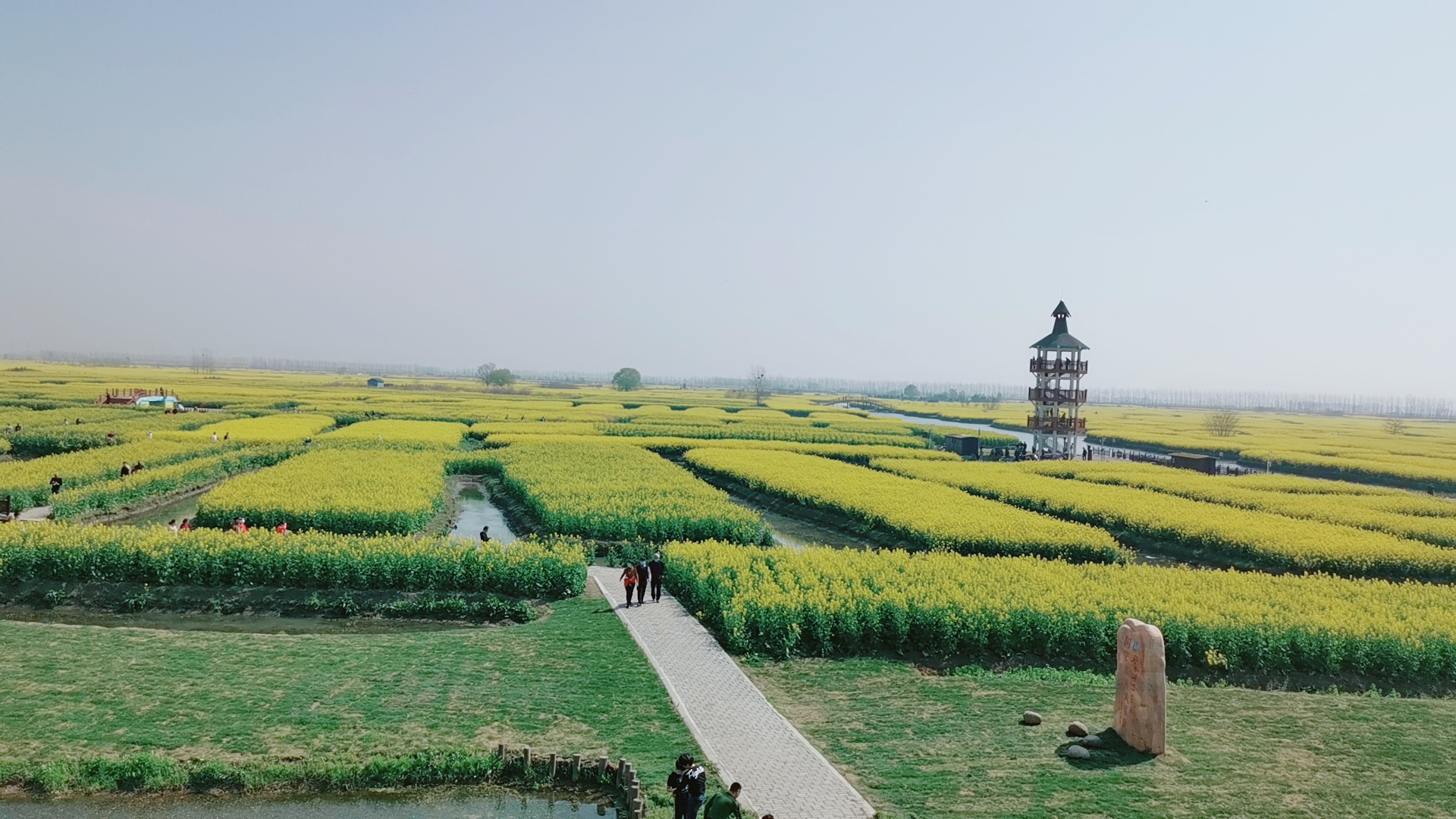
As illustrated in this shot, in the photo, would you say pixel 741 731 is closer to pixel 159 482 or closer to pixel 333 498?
pixel 333 498

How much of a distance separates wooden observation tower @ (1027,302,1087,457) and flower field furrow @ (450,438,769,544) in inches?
1030

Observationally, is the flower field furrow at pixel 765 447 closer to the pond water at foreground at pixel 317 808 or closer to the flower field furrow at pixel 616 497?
the flower field furrow at pixel 616 497

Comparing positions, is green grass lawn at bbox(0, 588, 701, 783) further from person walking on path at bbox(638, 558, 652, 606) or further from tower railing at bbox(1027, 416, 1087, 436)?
tower railing at bbox(1027, 416, 1087, 436)

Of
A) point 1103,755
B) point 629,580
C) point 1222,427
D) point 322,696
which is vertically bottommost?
point 322,696

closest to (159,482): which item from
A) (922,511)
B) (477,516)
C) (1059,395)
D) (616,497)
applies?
(477,516)

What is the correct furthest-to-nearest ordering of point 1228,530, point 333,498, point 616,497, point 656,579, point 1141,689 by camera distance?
1. point 616,497
2. point 1228,530
3. point 333,498
4. point 656,579
5. point 1141,689

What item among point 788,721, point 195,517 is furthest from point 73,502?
point 788,721

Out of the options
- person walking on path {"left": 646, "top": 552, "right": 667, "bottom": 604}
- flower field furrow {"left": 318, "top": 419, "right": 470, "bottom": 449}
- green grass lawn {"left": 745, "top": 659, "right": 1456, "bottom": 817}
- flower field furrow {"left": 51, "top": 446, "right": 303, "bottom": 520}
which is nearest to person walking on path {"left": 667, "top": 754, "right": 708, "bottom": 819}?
green grass lawn {"left": 745, "top": 659, "right": 1456, "bottom": 817}

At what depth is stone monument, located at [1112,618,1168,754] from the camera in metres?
12.0

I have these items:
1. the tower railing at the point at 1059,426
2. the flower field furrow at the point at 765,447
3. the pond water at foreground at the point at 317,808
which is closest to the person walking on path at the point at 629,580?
the pond water at foreground at the point at 317,808

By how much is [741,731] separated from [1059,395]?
1859 inches

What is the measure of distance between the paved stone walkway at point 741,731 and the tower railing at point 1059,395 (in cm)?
4189

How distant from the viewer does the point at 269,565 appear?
20.5 meters

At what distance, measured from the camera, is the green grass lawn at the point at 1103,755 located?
10.6 meters
